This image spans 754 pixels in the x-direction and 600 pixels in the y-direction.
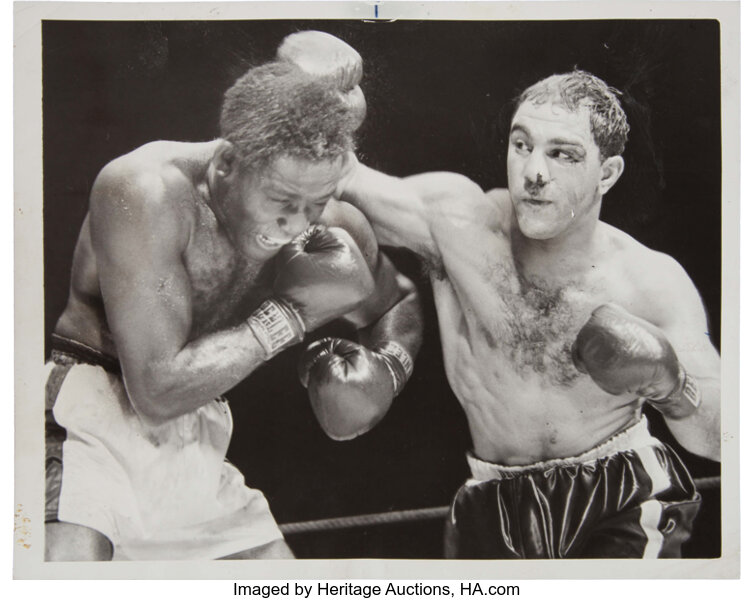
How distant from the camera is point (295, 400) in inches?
98.4

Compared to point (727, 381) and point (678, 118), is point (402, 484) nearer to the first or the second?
point (727, 381)

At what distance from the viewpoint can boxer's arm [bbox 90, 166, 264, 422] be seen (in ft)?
7.82

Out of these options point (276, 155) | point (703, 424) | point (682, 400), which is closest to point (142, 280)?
point (276, 155)

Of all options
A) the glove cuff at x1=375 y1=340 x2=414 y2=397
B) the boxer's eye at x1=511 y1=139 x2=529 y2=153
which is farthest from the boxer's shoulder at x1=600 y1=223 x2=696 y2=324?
the glove cuff at x1=375 y1=340 x2=414 y2=397

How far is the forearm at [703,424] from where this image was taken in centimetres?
255

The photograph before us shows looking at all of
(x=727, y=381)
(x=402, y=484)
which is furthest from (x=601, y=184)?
(x=402, y=484)

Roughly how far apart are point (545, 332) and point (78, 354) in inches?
57.9

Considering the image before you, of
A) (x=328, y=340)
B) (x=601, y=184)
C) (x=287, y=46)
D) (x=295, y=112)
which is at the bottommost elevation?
(x=328, y=340)

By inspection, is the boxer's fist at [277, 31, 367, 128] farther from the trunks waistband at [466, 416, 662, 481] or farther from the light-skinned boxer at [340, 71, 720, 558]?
the trunks waistband at [466, 416, 662, 481]

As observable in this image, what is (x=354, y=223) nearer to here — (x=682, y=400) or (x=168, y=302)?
(x=168, y=302)

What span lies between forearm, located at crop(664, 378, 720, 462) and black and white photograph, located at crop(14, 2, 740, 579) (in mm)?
10

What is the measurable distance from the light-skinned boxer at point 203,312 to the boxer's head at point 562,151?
0.48 m

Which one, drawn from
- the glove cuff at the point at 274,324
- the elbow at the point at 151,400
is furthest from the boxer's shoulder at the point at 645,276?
the elbow at the point at 151,400

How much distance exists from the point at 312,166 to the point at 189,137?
0.41m
